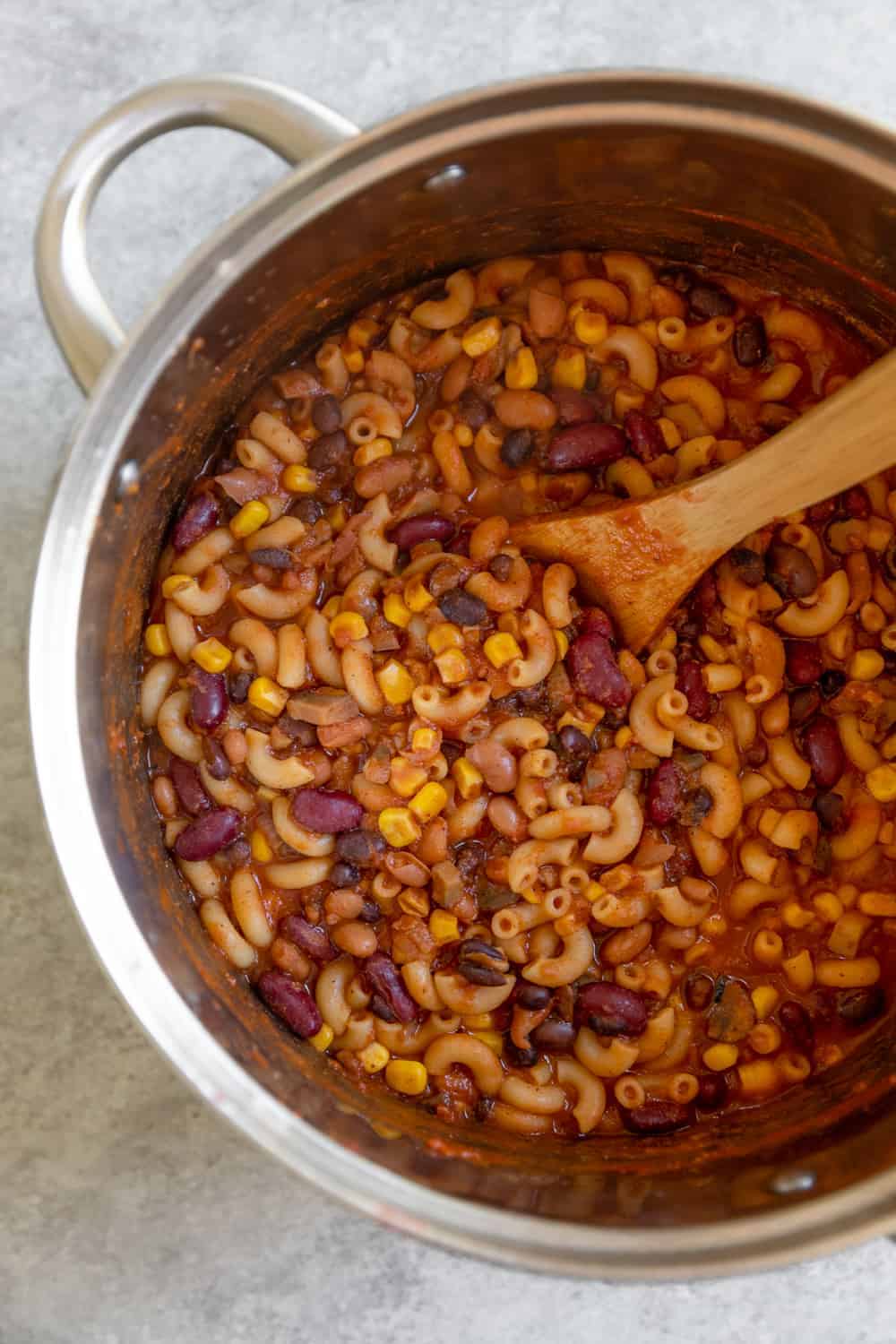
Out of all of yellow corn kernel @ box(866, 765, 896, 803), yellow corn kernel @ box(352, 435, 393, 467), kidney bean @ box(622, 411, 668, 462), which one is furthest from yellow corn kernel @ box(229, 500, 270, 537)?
yellow corn kernel @ box(866, 765, 896, 803)

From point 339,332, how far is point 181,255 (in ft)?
0.95

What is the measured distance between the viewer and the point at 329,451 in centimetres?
148

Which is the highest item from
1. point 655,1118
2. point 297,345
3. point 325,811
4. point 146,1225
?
point 297,345

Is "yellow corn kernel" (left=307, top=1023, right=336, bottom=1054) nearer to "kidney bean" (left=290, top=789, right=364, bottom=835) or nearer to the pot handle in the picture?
"kidney bean" (left=290, top=789, right=364, bottom=835)

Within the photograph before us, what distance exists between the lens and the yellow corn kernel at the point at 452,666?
1442mm

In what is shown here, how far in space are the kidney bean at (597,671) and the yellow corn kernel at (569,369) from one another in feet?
1.02

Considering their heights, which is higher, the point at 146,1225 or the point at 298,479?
the point at 298,479

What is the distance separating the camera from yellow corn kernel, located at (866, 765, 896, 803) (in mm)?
1474

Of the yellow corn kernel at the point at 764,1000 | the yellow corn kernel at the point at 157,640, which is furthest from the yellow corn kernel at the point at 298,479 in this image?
the yellow corn kernel at the point at 764,1000

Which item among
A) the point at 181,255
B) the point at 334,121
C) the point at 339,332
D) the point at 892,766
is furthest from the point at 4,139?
the point at 892,766

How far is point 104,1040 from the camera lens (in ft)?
5.25

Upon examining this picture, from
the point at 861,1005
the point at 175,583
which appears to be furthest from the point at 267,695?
the point at 861,1005

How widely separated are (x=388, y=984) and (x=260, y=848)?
0.22m

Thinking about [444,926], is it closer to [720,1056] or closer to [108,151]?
[720,1056]
